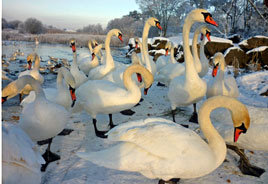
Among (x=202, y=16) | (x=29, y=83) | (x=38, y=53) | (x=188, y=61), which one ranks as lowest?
(x=29, y=83)

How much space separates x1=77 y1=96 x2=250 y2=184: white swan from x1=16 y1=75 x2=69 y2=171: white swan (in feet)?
2.88

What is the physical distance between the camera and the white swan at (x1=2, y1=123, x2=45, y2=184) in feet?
5.00

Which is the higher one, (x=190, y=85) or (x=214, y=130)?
→ (x=190, y=85)

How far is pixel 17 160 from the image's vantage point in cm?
160

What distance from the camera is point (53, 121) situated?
2.96 metres

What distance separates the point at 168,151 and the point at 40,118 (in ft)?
5.83

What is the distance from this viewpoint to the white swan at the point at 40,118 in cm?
284

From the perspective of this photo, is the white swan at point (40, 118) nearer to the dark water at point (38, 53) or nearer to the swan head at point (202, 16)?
the swan head at point (202, 16)

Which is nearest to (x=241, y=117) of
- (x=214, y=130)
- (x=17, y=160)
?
(x=214, y=130)

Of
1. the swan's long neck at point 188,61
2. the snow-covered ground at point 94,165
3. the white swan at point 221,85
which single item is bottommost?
the snow-covered ground at point 94,165

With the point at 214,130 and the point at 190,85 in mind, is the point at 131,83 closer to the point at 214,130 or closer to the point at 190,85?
the point at 190,85

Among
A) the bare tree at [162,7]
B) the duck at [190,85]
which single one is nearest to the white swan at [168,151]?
the duck at [190,85]

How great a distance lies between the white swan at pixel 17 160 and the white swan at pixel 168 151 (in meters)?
0.64

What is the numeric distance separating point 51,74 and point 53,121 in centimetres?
773
